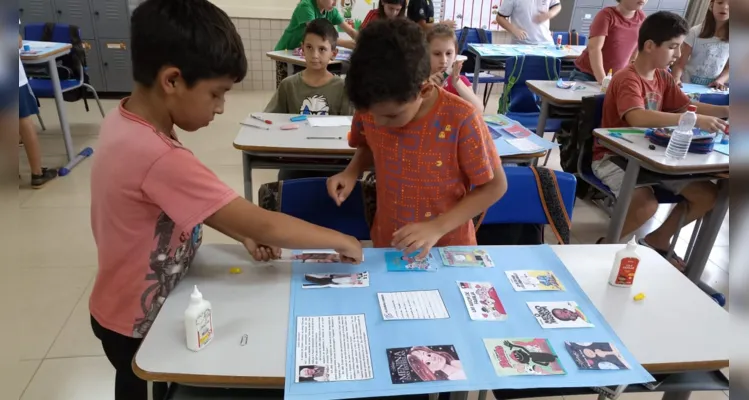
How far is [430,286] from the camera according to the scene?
116cm

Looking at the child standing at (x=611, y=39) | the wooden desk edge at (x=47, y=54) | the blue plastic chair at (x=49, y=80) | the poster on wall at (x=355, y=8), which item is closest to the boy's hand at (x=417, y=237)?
the child standing at (x=611, y=39)

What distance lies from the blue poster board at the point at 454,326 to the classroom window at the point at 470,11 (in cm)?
533

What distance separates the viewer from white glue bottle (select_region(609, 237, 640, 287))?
1172mm

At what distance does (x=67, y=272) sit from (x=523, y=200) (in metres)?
2.17

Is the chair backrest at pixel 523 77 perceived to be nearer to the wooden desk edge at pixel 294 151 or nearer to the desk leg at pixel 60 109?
the wooden desk edge at pixel 294 151

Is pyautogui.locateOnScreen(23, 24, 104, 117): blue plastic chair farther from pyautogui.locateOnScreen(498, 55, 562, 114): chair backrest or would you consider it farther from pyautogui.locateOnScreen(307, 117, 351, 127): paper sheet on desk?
pyautogui.locateOnScreen(498, 55, 562, 114): chair backrest

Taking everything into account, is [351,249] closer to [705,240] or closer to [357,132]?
[357,132]

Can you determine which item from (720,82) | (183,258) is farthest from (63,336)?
(720,82)

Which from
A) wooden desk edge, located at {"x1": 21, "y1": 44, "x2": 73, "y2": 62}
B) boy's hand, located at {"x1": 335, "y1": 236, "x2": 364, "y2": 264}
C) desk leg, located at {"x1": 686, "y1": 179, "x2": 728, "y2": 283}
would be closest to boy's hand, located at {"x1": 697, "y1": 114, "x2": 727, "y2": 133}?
desk leg, located at {"x1": 686, "y1": 179, "x2": 728, "y2": 283}

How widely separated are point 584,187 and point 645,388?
7.92ft

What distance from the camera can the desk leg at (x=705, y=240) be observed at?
242 cm

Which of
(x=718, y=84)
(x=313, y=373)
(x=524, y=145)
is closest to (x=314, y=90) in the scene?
(x=524, y=145)

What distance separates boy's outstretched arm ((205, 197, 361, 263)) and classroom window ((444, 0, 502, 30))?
18.1 feet

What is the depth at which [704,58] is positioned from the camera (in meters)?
3.55
